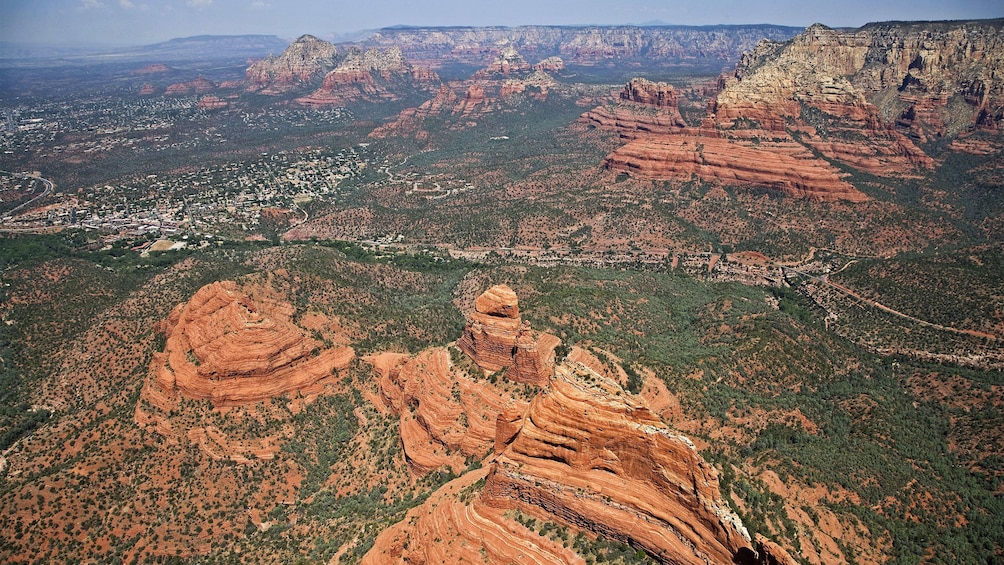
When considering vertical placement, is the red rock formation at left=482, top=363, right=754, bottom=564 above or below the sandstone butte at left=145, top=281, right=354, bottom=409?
above

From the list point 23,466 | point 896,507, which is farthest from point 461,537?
point 23,466

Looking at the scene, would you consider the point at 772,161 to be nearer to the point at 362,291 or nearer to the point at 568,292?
the point at 568,292

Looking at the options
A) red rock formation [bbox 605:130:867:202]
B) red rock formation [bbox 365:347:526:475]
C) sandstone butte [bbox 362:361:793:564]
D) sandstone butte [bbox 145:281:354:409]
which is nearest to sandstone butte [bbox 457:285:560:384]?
red rock formation [bbox 365:347:526:475]

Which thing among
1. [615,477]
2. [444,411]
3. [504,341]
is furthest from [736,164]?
[615,477]

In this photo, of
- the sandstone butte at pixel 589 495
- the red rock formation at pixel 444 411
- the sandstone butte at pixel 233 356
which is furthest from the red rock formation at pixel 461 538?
the sandstone butte at pixel 233 356

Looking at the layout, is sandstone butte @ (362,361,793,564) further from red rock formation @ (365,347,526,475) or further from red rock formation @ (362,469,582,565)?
red rock formation @ (365,347,526,475)

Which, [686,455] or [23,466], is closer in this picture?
[686,455]

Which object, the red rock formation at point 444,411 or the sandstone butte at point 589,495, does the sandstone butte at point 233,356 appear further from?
the sandstone butte at point 589,495
